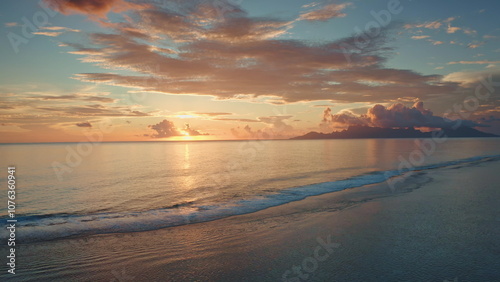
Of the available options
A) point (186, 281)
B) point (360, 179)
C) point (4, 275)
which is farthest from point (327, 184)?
point (4, 275)

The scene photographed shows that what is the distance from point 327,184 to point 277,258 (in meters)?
20.3

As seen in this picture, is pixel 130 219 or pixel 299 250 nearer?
pixel 299 250

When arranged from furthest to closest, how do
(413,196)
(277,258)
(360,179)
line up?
(360,179)
(413,196)
(277,258)

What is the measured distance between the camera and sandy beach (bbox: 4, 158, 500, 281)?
893 centimetres

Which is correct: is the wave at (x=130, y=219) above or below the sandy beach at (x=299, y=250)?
below

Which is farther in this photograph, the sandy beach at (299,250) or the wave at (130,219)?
the wave at (130,219)

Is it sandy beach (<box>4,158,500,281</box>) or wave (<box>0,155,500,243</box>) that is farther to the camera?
wave (<box>0,155,500,243</box>)

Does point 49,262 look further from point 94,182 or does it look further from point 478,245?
point 94,182

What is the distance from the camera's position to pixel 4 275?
923 cm

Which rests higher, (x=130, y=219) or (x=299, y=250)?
(x=299, y=250)

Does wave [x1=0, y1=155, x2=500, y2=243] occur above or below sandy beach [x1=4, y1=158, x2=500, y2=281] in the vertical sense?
below

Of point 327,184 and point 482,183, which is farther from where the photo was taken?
point 327,184

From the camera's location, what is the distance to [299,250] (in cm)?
1083

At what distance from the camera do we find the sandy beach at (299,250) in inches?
352
